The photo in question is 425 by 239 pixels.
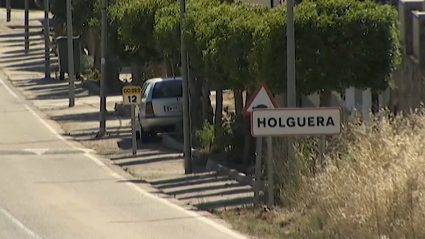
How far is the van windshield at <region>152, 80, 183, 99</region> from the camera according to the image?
2712 centimetres

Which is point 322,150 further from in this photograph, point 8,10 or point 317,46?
point 8,10

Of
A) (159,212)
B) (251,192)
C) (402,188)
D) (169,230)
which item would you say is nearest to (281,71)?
(251,192)

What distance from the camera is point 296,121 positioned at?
14781 mm

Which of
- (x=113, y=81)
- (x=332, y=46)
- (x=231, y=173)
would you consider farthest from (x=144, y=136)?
(x=113, y=81)

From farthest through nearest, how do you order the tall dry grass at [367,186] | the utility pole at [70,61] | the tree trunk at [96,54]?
the tree trunk at [96,54]
the utility pole at [70,61]
the tall dry grass at [367,186]

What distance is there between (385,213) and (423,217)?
0.66m

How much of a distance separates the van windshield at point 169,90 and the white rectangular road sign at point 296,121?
1232 centimetres

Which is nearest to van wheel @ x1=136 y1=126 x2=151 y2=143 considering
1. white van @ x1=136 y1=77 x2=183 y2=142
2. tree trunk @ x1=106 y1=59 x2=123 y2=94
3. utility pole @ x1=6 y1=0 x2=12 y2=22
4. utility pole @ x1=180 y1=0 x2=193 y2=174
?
white van @ x1=136 y1=77 x2=183 y2=142

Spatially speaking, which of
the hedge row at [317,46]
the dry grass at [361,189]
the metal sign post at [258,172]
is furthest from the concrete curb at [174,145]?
the dry grass at [361,189]

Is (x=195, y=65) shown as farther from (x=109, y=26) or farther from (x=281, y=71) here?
(x=109, y=26)

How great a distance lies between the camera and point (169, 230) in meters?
14.5

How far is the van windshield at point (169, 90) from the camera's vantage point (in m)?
27.1

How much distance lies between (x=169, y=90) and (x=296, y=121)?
1272cm

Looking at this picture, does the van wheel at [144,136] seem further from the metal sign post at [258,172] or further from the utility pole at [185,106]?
the metal sign post at [258,172]
